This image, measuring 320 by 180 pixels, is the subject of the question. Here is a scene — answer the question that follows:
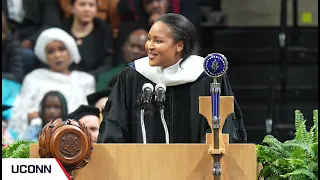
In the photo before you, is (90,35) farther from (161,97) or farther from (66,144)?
(66,144)

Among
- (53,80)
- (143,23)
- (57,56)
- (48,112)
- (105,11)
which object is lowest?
(48,112)

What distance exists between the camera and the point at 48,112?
367 inches

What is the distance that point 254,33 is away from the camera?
10.8 metres

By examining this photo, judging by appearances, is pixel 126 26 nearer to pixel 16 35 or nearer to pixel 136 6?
pixel 136 6

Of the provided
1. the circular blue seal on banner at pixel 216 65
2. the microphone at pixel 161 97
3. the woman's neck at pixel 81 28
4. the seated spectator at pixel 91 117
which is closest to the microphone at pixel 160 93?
the microphone at pixel 161 97

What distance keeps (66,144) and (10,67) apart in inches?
192

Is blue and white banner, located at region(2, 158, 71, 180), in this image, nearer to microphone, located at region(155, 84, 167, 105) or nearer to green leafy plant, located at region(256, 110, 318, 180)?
microphone, located at region(155, 84, 167, 105)

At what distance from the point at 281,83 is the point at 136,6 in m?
1.69

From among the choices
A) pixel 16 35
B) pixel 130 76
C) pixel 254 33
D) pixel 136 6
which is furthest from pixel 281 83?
pixel 130 76

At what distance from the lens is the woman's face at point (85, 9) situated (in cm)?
959

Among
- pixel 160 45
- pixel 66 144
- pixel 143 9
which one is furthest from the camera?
pixel 143 9

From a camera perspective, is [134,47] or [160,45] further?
[134,47]

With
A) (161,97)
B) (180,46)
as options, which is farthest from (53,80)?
(161,97)

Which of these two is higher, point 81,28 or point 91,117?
point 81,28
